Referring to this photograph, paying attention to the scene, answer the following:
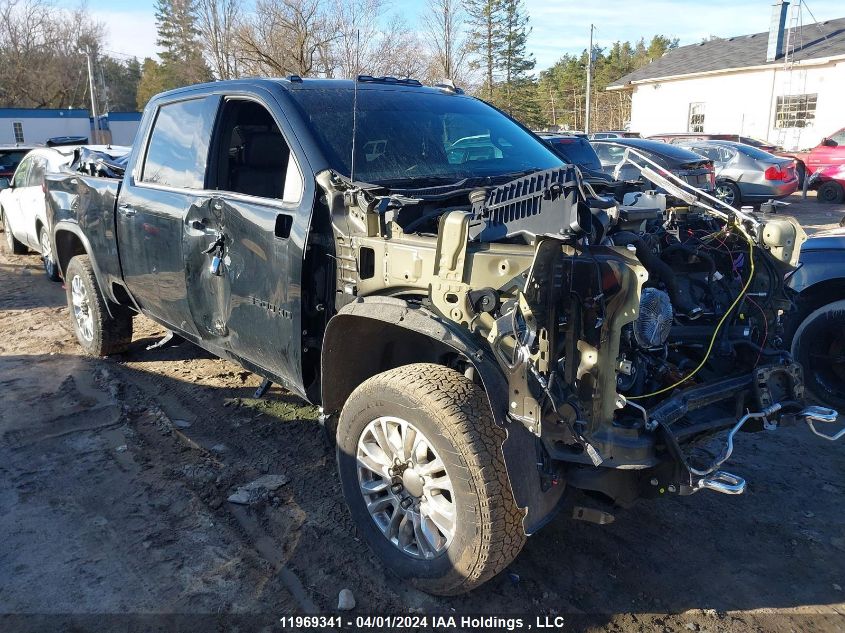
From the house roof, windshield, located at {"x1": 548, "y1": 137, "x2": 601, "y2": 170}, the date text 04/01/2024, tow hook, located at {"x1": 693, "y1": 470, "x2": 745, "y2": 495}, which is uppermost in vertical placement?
the house roof

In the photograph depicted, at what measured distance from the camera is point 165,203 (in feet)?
14.2

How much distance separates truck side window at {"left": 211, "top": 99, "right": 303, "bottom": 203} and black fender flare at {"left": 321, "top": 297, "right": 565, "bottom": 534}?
1.17 m

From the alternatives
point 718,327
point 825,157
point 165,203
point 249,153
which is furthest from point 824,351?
point 825,157

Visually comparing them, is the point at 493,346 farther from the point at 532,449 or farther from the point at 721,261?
the point at 721,261

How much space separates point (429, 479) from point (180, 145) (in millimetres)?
2819

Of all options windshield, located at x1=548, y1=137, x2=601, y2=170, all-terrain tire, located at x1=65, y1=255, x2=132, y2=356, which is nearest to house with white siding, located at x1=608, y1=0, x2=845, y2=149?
windshield, located at x1=548, y1=137, x2=601, y2=170

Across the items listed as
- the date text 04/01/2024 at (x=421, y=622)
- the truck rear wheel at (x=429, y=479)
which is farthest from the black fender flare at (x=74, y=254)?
the date text 04/01/2024 at (x=421, y=622)

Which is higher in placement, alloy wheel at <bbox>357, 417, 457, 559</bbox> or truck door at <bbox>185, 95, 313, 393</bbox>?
truck door at <bbox>185, 95, 313, 393</bbox>

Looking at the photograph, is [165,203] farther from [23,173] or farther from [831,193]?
[831,193]

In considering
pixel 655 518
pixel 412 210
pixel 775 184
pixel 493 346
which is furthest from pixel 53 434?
pixel 775 184

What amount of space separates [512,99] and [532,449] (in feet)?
120

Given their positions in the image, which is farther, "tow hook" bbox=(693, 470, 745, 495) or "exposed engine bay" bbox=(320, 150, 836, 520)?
"tow hook" bbox=(693, 470, 745, 495)

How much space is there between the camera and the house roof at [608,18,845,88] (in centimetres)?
2541

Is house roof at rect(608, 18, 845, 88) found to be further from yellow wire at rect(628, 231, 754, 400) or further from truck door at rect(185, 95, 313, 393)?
truck door at rect(185, 95, 313, 393)
